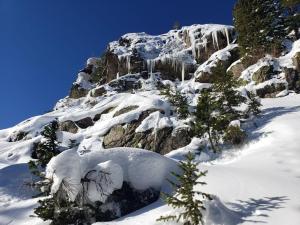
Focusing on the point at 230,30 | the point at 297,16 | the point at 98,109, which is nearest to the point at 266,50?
the point at 297,16

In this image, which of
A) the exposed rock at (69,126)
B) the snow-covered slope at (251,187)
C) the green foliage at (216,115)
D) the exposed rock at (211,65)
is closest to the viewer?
the snow-covered slope at (251,187)

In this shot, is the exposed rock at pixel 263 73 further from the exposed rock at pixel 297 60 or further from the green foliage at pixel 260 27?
the green foliage at pixel 260 27

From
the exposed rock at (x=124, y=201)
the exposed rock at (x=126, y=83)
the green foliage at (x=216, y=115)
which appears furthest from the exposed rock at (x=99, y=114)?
the exposed rock at (x=124, y=201)

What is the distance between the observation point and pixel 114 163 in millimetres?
13734

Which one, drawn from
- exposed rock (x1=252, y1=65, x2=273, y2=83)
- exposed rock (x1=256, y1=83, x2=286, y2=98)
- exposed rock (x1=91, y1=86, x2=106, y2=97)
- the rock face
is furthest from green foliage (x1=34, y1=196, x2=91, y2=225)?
exposed rock (x1=91, y1=86, x2=106, y2=97)

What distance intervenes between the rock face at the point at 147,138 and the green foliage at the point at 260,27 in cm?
1586

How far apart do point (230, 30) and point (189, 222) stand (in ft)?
143

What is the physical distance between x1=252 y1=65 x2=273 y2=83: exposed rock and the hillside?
0.09 meters

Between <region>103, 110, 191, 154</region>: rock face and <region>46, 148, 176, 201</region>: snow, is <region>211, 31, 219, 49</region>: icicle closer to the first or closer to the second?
<region>103, 110, 191, 154</region>: rock face

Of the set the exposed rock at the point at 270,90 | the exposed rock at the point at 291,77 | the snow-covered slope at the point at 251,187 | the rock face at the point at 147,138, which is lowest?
the snow-covered slope at the point at 251,187

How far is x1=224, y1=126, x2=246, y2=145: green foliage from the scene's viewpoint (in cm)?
2027

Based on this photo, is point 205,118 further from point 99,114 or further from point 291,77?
point 99,114

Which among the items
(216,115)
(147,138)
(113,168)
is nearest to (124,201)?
(113,168)

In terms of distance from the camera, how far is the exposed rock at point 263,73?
1305 inches
